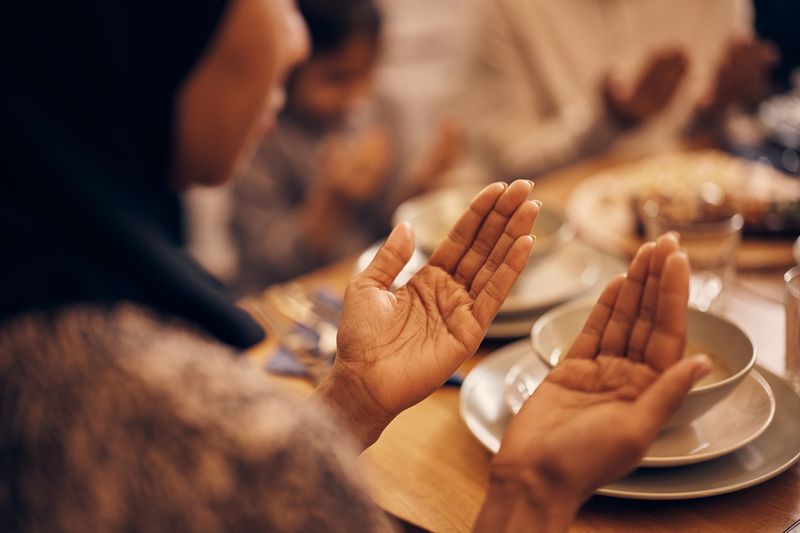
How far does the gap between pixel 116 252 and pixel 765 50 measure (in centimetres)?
193

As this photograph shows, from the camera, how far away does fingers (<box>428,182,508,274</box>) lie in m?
0.81

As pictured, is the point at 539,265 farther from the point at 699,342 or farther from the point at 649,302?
the point at 649,302

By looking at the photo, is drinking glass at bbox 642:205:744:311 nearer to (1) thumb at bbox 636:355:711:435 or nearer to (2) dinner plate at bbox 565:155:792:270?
(2) dinner plate at bbox 565:155:792:270

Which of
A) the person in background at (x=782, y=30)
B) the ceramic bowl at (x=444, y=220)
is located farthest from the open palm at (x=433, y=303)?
the person in background at (x=782, y=30)

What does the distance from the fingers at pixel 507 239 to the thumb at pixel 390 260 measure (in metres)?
0.09

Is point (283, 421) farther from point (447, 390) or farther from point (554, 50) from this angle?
point (554, 50)

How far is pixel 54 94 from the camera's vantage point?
2.49ft

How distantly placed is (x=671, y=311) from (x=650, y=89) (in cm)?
173

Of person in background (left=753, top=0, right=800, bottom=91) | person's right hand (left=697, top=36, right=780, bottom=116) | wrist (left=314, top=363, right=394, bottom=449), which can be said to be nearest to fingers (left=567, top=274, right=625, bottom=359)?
wrist (left=314, top=363, right=394, bottom=449)

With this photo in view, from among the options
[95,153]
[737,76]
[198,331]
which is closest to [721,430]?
[198,331]

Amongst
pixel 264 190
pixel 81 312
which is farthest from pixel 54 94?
pixel 264 190

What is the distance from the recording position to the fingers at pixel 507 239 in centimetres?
78

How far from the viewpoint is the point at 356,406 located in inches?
30.1

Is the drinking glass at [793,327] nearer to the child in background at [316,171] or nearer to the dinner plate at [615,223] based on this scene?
the dinner plate at [615,223]
